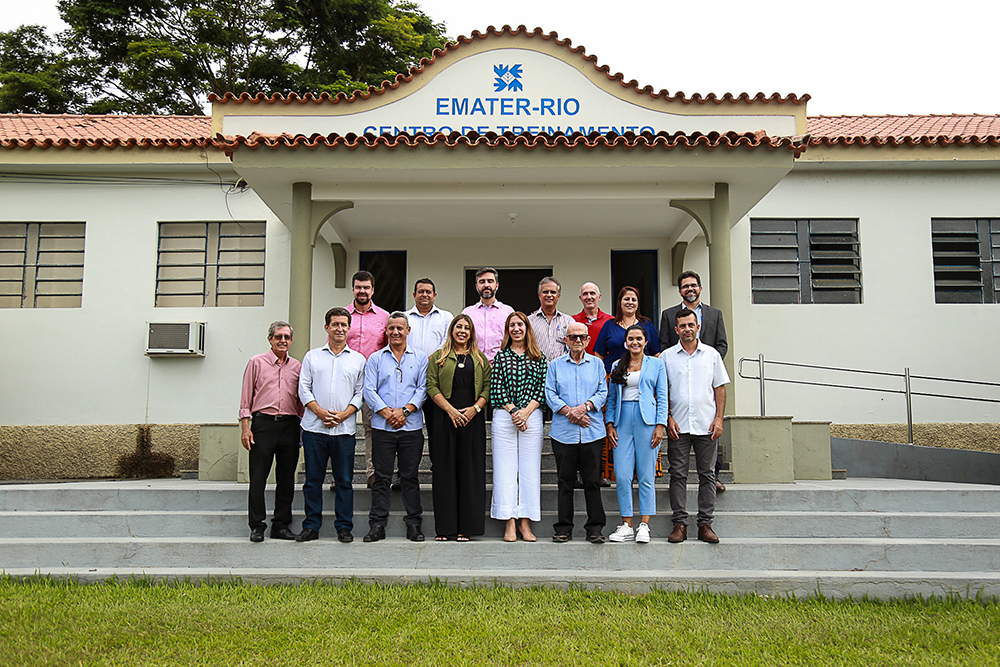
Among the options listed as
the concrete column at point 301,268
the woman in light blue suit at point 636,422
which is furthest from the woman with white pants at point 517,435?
the concrete column at point 301,268

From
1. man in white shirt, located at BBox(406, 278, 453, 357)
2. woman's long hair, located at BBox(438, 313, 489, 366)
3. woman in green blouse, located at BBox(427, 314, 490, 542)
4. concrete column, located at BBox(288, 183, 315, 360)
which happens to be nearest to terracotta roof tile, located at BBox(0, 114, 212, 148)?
concrete column, located at BBox(288, 183, 315, 360)

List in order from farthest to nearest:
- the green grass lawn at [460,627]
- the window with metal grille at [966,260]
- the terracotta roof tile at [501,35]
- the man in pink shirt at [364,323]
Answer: the window with metal grille at [966,260] < the terracotta roof tile at [501,35] < the man in pink shirt at [364,323] < the green grass lawn at [460,627]

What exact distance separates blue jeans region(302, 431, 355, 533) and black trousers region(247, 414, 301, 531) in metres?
0.15

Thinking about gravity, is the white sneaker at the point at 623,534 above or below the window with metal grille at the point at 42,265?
below

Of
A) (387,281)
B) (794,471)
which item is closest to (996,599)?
(794,471)

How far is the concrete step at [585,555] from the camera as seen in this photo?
18.8ft

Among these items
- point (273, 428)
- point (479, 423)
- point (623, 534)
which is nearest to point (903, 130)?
point (623, 534)

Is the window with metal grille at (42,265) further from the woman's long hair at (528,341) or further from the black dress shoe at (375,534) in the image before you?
the woman's long hair at (528,341)

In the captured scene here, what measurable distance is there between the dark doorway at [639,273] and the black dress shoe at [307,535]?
231 inches

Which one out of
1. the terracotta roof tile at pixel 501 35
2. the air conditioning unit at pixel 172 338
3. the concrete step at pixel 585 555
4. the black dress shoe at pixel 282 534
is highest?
the terracotta roof tile at pixel 501 35

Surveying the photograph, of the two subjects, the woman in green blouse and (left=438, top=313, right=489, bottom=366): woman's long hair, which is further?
(left=438, top=313, right=489, bottom=366): woman's long hair

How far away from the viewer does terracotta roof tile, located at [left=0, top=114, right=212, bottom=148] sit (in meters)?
10.3

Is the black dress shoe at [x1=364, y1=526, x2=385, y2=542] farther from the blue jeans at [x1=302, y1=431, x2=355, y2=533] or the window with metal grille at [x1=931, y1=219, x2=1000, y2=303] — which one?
the window with metal grille at [x1=931, y1=219, x2=1000, y2=303]

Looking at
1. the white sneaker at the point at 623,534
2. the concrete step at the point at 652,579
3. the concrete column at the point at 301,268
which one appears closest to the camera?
the concrete step at the point at 652,579
